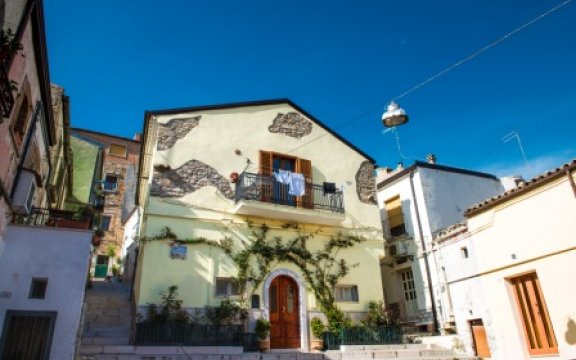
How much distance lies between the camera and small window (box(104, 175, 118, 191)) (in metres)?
31.1

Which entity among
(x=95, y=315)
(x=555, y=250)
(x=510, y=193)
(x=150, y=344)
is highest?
(x=510, y=193)

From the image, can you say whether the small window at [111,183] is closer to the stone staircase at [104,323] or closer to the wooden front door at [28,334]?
the stone staircase at [104,323]

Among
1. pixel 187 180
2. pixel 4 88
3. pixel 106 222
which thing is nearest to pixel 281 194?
pixel 187 180

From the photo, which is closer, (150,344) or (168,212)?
(150,344)

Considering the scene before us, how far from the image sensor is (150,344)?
10.7 metres

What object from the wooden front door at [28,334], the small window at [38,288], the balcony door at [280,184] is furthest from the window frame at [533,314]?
the small window at [38,288]

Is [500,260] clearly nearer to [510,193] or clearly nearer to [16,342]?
[510,193]

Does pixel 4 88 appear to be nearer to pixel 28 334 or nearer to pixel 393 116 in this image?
pixel 28 334

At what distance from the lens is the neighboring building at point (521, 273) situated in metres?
10.6

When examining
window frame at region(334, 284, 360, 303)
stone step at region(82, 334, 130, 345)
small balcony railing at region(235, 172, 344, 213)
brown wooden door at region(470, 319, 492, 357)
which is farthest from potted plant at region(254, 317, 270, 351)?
brown wooden door at region(470, 319, 492, 357)

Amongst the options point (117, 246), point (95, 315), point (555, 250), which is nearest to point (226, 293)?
point (95, 315)

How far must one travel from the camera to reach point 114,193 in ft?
101

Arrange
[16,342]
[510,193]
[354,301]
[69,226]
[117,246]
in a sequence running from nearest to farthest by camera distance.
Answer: [16,342] → [69,226] → [510,193] → [354,301] → [117,246]

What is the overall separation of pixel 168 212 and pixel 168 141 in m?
2.45
